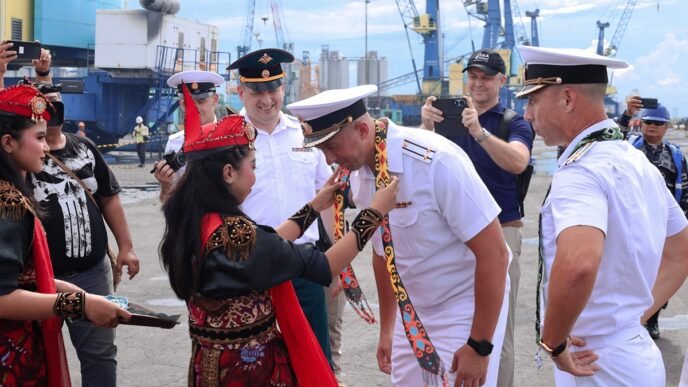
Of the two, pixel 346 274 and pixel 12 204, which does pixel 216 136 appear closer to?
pixel 12 204

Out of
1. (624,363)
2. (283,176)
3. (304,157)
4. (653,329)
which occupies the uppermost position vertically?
(304,157)

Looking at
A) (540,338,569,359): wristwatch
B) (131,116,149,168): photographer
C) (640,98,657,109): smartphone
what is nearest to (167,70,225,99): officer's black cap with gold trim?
(640,98,657,109): smartphone

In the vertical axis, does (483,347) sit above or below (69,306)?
below

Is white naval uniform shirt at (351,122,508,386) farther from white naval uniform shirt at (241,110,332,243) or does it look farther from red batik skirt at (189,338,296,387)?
white naval uniform shirt at (241,110,332,243)

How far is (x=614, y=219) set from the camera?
275 centimetres

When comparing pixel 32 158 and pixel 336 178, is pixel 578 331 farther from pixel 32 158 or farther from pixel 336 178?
pixel 32 158

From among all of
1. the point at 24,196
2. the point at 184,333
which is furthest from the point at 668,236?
the point at 184,333

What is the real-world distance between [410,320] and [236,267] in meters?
0.74

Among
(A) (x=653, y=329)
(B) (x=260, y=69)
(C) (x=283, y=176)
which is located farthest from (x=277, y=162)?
(A) (x=653, y=329)

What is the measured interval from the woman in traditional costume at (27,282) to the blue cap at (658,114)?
5.33 meters

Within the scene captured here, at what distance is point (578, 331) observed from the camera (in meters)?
2.91

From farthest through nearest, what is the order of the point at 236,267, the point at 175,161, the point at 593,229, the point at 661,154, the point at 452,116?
the point at 661,154
the point at 452,116
the point at 175,161
the point at 236,267
the point at 593,229

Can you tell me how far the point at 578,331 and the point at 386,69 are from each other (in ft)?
267

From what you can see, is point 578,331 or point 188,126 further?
point 188,126
